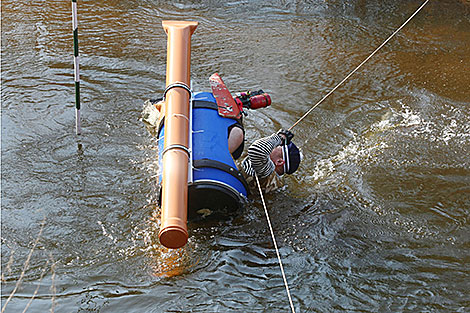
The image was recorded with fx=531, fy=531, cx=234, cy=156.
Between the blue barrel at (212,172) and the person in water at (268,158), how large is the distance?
163mm

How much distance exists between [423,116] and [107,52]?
303 cm

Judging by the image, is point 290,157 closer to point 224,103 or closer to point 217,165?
point 224,103

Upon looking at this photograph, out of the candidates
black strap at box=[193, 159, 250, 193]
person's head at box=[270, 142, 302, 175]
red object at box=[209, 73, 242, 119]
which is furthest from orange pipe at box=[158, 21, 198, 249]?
person's head at box=[270, 142, 302, 175]

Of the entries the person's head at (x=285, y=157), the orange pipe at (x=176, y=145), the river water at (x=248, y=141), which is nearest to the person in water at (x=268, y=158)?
the person's head at (x=285, y=157)

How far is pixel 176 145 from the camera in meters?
2.61

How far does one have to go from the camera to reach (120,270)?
2688 millimetres

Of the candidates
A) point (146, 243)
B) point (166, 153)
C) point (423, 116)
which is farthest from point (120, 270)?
point (423, 116)

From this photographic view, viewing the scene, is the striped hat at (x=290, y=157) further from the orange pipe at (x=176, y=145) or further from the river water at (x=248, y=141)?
the orange pipe at (x=176, y=145)

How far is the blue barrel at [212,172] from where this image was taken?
109 inches

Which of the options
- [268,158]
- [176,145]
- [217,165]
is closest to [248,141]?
[268,158]

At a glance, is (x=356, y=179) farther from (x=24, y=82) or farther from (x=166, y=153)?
(x=24, y=82)

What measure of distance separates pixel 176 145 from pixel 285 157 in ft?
3.01

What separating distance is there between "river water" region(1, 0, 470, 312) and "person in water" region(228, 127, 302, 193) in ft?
0.48

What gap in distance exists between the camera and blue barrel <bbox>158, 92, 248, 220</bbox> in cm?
278
